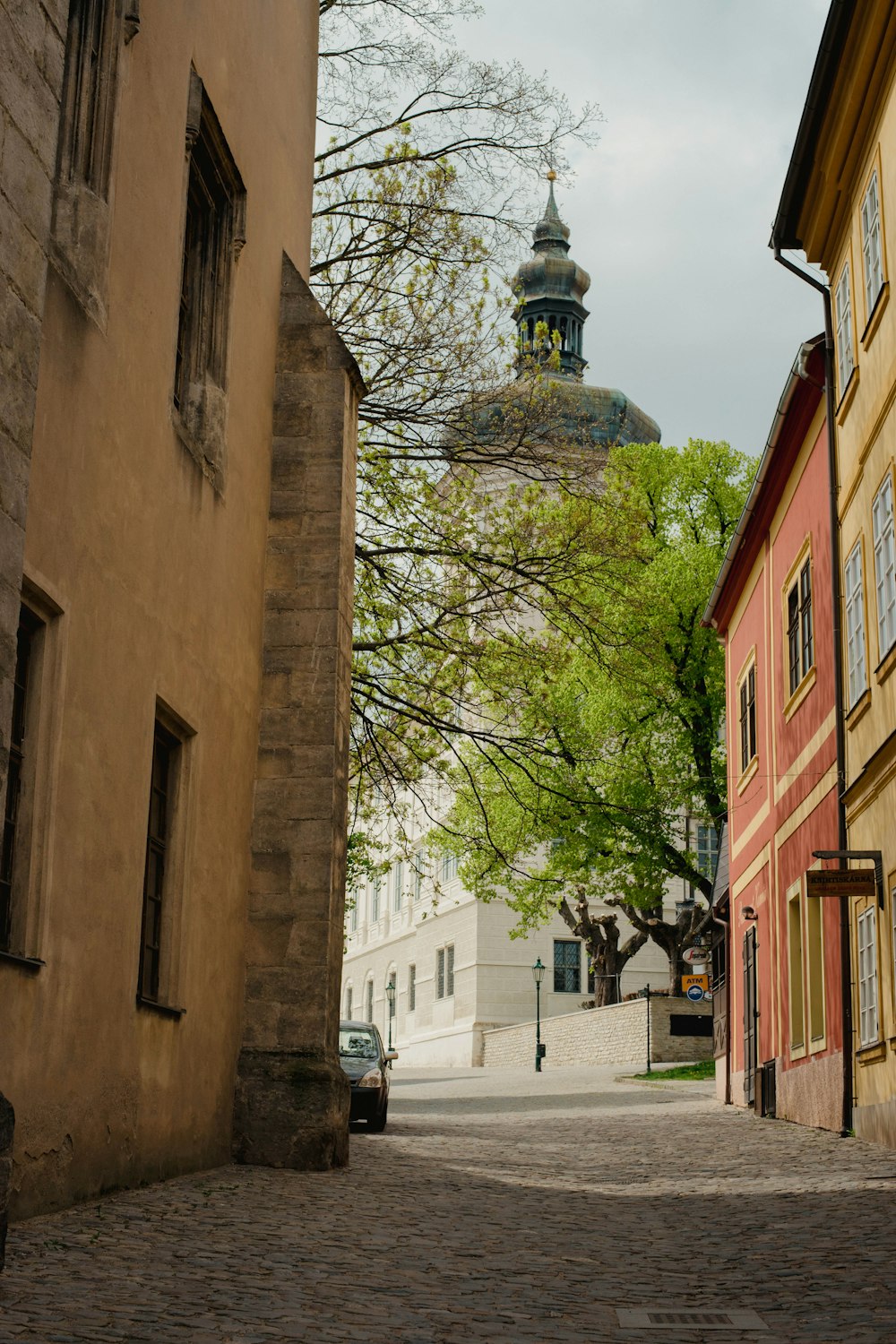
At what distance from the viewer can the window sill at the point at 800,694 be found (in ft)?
59.3

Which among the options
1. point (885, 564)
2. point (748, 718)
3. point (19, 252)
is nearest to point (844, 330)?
point (885, 564)

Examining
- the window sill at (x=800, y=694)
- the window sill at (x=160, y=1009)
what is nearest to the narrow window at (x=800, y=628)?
the window sill at (x=800, y=694)

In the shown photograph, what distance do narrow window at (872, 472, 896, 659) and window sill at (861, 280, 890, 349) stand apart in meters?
1.54

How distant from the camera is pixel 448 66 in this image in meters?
17.8

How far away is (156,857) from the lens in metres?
10.7

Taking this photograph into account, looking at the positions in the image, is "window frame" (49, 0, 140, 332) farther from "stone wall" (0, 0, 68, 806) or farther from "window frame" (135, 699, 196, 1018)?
"window frame" (135, 699, 196, 1018)

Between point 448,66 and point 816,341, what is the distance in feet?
16.3

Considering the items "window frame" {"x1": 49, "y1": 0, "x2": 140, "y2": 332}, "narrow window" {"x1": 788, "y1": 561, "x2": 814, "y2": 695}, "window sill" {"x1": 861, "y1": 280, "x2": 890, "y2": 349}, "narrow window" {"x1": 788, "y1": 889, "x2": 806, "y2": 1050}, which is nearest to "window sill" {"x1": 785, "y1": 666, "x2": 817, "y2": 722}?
"narrow window" {"x1": 788, "y1": 561, "x2": 814, "y2": 695}

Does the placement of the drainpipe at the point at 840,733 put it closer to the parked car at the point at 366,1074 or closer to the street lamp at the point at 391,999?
the parked car at the point at 366,1074

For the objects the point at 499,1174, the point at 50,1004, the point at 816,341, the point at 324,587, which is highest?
the point at 816,341

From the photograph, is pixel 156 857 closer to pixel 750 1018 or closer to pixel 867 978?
pixel 867 978

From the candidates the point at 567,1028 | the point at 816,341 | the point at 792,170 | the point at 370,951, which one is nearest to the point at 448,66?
the point at 792,170

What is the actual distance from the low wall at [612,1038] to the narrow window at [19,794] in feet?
104

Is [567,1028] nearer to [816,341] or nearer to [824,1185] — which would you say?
[816,341]
